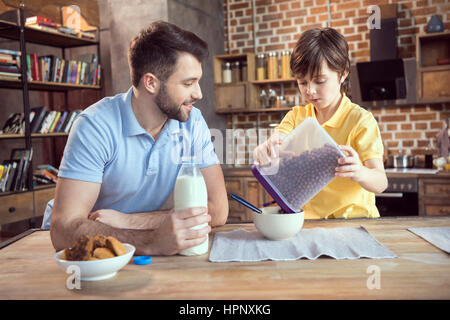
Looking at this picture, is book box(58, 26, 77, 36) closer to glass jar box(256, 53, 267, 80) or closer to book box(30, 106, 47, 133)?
book box(30, 106, 47, 133)

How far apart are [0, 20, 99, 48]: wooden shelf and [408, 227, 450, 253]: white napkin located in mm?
3258

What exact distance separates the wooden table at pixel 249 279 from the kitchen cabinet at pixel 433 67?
2.81m

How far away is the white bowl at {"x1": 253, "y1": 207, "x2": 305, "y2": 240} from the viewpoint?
1.08m

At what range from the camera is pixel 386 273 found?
856 mm

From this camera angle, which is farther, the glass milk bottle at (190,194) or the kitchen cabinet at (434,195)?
the kitchen cabinet at (434,195)

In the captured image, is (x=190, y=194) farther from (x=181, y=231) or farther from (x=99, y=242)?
(x=99, y=242)

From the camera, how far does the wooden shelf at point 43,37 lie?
10.7 ft

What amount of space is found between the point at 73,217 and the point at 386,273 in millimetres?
802

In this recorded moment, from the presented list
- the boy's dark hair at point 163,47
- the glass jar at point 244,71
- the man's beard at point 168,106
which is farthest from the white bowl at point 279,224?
the glass jar at point 244,71

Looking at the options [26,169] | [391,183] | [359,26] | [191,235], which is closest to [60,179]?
[191,235]

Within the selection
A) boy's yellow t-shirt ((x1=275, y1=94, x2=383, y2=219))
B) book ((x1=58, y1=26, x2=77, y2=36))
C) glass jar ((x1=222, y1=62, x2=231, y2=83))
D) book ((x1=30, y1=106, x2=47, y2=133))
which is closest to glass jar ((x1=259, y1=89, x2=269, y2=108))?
glass jar ((x1=222, y1=62, x2=231, y2=83))

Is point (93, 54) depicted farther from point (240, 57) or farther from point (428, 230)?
point (428, 230)

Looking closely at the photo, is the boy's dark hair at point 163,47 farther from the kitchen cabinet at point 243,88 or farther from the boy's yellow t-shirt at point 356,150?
the kitchen cabinet at point 243,88

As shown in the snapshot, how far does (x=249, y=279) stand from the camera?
85cm
